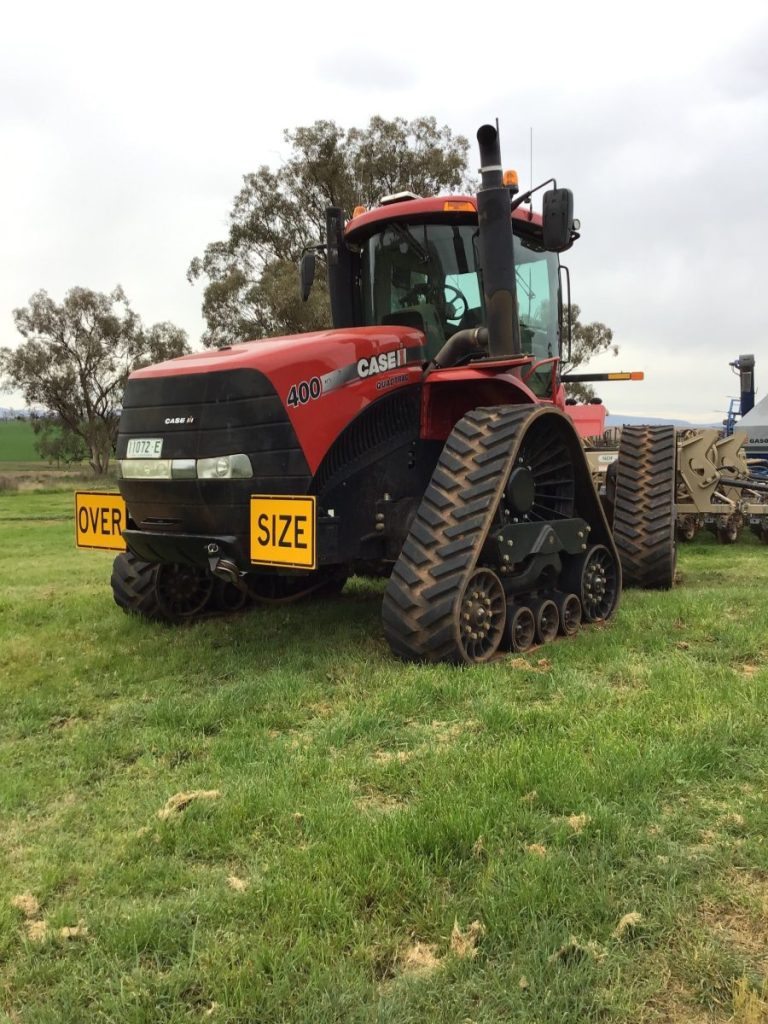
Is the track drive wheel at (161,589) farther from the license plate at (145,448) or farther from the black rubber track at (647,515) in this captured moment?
the black rubber track at (647,515)

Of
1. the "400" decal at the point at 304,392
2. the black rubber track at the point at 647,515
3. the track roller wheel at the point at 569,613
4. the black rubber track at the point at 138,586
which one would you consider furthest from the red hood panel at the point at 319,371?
the black rubber track at the point at 647,515

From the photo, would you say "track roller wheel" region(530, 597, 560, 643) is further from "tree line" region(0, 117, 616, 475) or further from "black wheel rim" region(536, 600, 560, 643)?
"tree line" region(0, 117, 616, 475)

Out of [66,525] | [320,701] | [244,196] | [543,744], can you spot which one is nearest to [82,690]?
[320,701]

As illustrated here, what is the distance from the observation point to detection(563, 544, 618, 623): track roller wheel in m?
5.79

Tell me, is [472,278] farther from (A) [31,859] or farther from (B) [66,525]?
(B) [66,525]

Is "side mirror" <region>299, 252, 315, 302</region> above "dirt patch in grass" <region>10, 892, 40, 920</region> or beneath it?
above

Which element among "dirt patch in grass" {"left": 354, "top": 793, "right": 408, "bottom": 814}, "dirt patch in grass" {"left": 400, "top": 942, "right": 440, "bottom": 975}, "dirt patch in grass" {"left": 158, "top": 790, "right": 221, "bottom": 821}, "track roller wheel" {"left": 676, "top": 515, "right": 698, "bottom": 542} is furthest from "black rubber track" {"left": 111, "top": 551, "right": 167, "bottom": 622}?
"track roller wheel" {"left": 676, "top": 515, "right": 698, "bottom": 542}

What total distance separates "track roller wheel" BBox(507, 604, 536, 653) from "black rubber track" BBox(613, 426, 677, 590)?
7.13 feet

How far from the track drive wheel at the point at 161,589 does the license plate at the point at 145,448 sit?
1409mm

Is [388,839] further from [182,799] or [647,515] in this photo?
[647,515]

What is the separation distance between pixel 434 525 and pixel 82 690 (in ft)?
7.06

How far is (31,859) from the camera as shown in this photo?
280cm

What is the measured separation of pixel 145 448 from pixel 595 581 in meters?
3.18

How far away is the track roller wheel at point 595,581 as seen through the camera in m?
5.79
